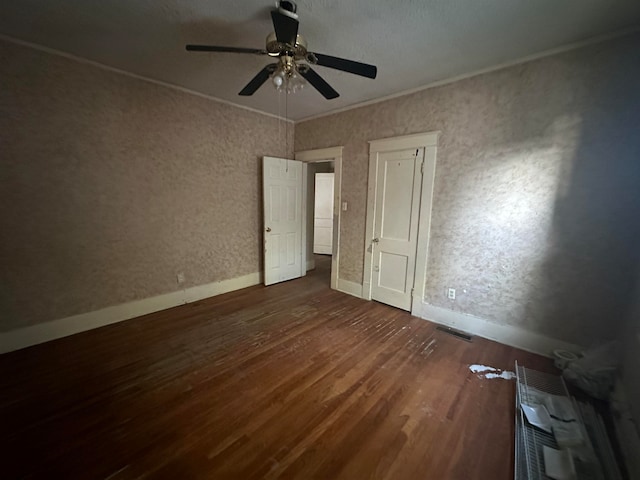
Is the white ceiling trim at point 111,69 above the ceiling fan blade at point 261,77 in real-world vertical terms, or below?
above

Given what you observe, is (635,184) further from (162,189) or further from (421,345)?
(162,189)

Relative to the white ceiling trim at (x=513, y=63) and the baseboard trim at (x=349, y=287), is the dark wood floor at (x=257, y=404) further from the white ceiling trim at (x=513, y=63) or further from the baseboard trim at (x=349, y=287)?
the white ceiling trim at (x=513, y=63)

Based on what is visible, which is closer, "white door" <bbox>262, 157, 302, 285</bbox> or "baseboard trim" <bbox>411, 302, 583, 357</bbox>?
"baseboard trim" <bbox>411, 302, 583, 357</bbox>

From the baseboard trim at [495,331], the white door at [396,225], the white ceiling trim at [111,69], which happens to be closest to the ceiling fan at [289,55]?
the white door at [396,225]

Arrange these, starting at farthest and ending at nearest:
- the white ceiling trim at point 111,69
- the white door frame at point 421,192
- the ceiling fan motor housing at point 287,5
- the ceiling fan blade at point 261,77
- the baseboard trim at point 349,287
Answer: the baseboard trim at point 349,287 < the white door frame at point 421,192 < the white ceiling trim at point 111,69 < the ceiling fan blade at point 261,77 < the ceiling fan motor housing at point 287,5

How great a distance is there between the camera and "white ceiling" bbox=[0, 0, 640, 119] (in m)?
1.71

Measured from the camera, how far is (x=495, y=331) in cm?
264

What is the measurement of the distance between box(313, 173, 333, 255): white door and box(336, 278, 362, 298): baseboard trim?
8.38 ft

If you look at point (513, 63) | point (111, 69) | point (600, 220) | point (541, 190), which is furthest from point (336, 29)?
point (600, 220)

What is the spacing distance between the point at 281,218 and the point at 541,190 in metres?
3.30

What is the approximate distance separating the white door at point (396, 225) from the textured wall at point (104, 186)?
82.8 inches

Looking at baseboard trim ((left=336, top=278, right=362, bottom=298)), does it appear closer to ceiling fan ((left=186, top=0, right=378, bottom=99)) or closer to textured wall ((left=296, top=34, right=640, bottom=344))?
textured wall ((left=296, top=34, right=640, bottom=344))

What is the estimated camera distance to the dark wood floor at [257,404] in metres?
1.40

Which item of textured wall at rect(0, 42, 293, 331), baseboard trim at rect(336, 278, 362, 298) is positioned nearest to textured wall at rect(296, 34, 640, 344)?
baseboard trim at rect(336, 278, 362, 298)
